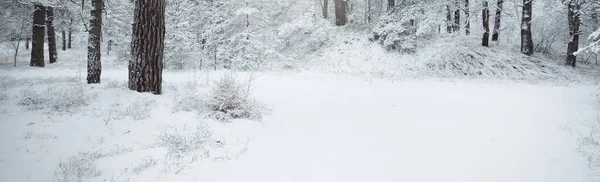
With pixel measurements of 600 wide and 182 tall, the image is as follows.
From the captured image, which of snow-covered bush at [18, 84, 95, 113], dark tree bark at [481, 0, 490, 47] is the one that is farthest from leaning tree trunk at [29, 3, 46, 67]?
dark tree bark at [481, 0, 490, 47]

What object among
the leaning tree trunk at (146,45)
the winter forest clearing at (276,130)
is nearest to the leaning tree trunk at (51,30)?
the winter forest clearing at (276,130)

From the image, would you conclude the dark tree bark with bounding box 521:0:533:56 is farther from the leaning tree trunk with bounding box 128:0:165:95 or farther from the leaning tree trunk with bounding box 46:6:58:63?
the leaning tree trunk with bounding box 46:6:58:63

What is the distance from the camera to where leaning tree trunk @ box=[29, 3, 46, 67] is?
18234 mm

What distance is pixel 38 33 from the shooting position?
1833cm

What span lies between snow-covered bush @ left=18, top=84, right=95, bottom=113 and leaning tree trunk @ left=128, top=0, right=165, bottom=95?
3.68ft

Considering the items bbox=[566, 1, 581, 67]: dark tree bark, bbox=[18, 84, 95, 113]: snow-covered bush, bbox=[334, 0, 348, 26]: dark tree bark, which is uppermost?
bbox=[334, 0, 348, 26]: dark tree bark

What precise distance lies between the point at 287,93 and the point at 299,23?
42.3 ft

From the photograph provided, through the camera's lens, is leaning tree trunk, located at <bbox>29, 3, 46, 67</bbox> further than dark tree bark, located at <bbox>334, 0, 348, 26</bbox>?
No

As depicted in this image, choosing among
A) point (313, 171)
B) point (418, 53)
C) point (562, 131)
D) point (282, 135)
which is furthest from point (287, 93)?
point (418, 53)

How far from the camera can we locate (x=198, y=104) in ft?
22.5

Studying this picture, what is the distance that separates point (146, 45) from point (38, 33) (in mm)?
16304

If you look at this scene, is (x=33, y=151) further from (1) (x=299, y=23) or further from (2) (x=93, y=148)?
(1) (x=299, y=23)

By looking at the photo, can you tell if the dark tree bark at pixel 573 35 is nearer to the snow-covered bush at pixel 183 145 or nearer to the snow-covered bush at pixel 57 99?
the snow-covered bush at pixel 183 145

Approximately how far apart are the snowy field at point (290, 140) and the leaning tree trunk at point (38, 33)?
43.7 feet
